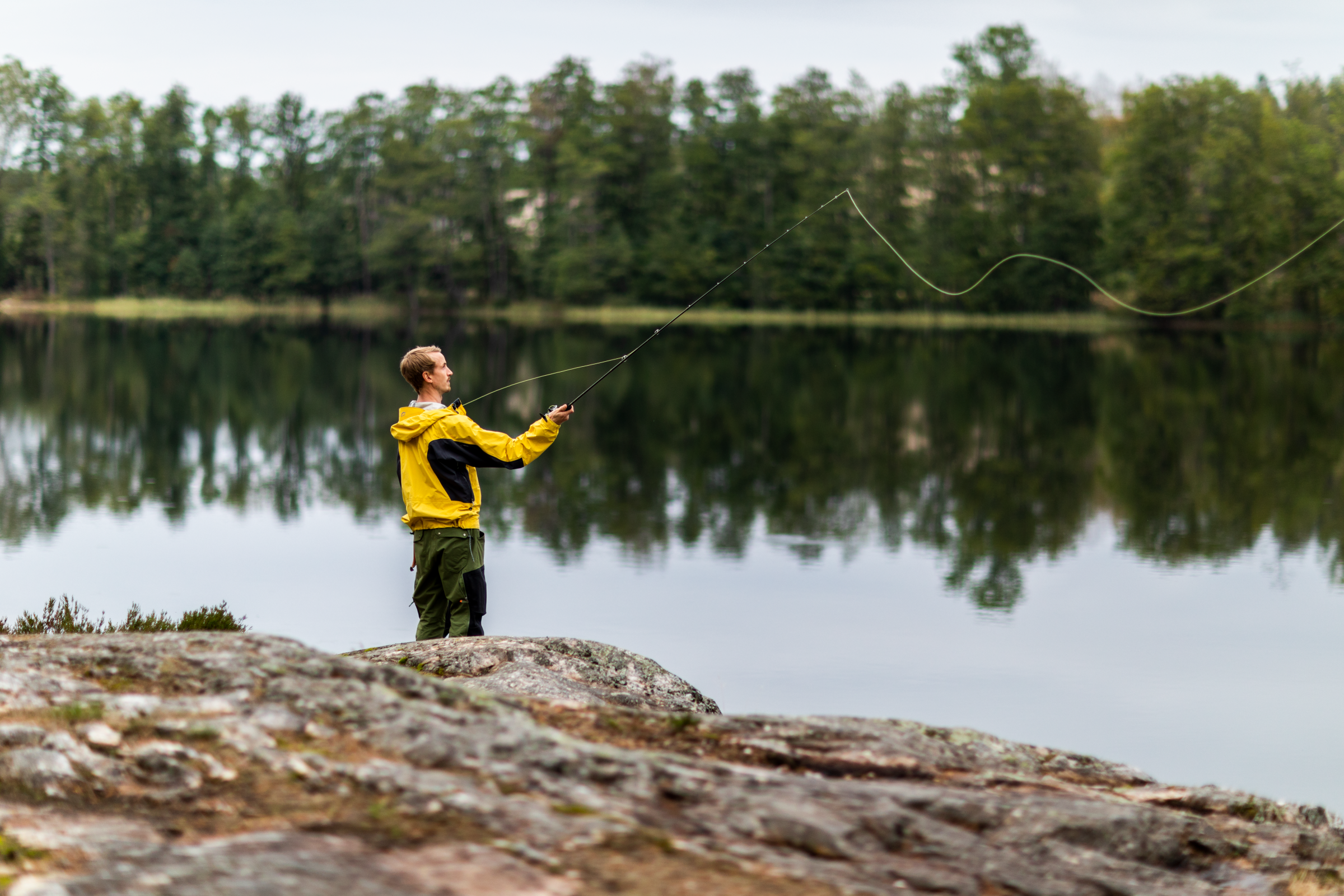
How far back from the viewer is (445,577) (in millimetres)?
7004

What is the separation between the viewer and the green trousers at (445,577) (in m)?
6.91

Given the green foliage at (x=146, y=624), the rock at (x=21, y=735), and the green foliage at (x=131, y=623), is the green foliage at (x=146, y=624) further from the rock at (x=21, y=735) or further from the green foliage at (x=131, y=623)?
the rock at (x=21, y=735)

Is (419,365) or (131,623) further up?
(419,365)

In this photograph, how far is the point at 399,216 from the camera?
79.4 metres

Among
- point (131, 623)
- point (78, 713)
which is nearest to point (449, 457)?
point (78, 713)

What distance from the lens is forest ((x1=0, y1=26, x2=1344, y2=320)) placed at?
67688 mm

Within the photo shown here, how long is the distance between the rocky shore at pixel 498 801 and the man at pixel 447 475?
216 centimetres

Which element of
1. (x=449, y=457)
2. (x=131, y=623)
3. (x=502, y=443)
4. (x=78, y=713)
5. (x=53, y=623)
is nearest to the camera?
(x=78, y=713)

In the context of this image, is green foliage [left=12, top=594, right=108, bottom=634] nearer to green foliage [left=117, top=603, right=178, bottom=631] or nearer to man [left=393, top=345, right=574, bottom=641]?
green foliage [left=117, top=603, right=178, bottom=631]

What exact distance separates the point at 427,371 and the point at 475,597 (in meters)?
1.34

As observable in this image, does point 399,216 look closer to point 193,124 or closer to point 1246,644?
point 193,124

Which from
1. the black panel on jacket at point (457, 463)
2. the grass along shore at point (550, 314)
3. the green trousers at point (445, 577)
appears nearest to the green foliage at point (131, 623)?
the green trousers at point (445, 577)

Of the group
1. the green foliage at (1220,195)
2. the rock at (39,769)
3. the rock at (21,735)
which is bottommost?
the rock at (39,769)

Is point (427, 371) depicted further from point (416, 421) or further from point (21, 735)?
point (21, 735)
